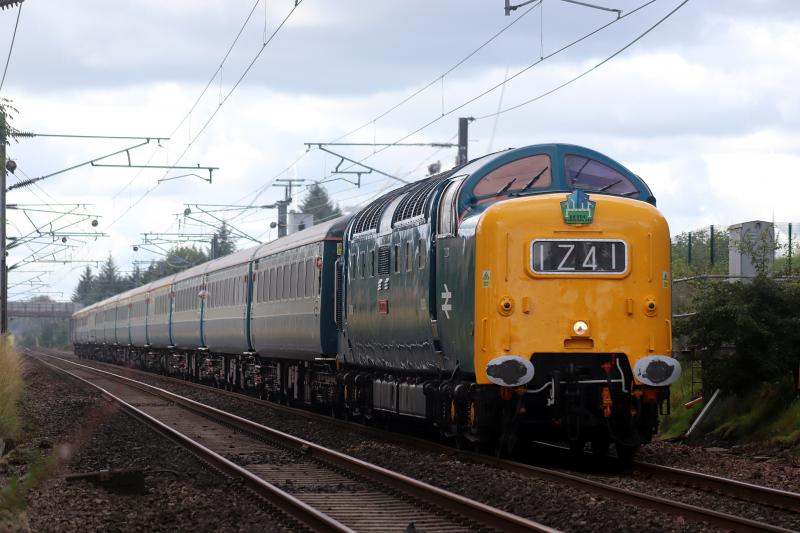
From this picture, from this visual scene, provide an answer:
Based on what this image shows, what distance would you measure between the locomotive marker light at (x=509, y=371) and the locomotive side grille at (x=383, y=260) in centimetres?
501

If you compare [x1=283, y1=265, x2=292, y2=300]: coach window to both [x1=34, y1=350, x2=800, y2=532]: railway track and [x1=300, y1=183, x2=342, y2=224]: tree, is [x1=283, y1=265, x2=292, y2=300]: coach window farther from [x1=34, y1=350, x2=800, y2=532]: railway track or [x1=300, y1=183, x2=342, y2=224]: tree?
[x1=300, y1=183, x2=342, y2=224]: tree

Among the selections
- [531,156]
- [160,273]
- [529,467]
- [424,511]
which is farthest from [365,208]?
[160,273]

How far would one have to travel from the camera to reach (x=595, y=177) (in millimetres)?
15383

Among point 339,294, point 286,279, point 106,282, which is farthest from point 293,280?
point 106,282

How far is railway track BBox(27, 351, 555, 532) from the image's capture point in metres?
10.9

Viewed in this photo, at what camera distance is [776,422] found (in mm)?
16922

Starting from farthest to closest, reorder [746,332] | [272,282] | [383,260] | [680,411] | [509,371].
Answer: [272,282], [680,411], [383,260], [746,332], [509,371]

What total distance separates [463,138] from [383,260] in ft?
43.4

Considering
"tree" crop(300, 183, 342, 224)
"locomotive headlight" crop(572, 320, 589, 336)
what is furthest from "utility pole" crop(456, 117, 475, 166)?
"tree" crop(300, 183, 342, 224)

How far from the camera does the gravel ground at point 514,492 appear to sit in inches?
418

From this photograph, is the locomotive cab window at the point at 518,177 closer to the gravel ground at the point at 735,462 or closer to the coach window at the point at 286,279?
the gravel ground at the point at 735,462

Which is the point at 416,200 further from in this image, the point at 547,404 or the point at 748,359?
the point at 748,359

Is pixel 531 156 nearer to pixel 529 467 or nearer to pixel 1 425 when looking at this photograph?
pixel 529 467

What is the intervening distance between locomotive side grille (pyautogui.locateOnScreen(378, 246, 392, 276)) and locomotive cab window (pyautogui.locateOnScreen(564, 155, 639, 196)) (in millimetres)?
4015
